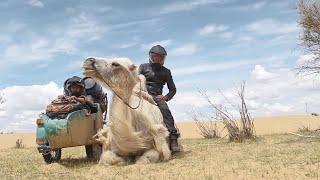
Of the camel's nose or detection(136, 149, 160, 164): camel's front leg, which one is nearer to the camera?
the camel's nose

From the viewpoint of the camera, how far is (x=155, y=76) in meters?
10.6

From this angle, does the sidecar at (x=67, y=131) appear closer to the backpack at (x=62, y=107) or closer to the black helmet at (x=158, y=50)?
the backpack at (x=62, y=107)

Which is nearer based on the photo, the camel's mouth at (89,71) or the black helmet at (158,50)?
the camel's mouth at (89,71)

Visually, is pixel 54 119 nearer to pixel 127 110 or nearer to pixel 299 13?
pixel 127 110

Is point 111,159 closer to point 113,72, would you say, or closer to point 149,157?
point 149,157

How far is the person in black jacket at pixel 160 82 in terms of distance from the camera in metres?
10.4

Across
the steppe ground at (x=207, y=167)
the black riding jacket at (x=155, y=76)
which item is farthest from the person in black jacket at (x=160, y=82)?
the steppe ground at (x=207, y=167)

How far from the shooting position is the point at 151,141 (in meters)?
9.17

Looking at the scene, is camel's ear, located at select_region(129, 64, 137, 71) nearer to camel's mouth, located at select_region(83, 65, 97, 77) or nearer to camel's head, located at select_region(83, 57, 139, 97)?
camel's head, located at select_region(83, 57, 139, 97)

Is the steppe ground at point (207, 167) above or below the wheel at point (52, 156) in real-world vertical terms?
below

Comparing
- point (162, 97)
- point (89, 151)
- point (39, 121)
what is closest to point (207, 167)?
point (162, 97)

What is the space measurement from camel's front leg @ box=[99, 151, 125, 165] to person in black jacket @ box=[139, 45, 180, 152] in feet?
4.97

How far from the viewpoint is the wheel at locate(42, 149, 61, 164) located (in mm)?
10047

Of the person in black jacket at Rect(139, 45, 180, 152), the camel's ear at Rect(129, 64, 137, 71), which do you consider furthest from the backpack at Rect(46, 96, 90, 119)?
the person in black jacket at Rect(139, 45, 180, 152)
